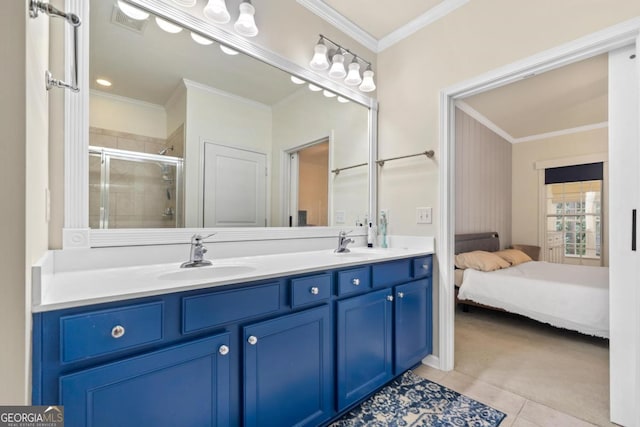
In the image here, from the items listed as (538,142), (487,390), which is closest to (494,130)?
(538,142)

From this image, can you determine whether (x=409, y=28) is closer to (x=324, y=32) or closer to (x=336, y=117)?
(x=324, y=32)

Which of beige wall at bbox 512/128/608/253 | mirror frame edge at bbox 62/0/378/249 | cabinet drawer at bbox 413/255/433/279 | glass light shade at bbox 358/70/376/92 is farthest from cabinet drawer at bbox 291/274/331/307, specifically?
beige wall at bbox 512/128/608/253

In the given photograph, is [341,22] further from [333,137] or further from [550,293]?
[550,293]

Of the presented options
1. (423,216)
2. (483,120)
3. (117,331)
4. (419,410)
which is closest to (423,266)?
(423,216)

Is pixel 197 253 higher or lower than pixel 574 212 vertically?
lower

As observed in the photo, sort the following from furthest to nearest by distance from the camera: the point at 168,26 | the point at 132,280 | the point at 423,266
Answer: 1. the point at 423,266
2. the point at 168,26
3. the point at 132,280

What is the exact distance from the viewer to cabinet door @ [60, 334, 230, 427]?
2.58 feet

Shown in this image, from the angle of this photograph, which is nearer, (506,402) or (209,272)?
(209,272)

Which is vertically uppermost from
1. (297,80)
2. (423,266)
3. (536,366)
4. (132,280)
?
(297,80)

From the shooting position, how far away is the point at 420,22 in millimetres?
2199

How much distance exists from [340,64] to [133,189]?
1620 mm

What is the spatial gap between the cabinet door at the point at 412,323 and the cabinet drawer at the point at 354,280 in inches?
12.4

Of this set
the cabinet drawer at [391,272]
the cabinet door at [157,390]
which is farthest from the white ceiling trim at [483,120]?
the cabinet door at [157,390]

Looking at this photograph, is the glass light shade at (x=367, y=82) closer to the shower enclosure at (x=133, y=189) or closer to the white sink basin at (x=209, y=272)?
the shower enclosure at (x=133, y=189)
